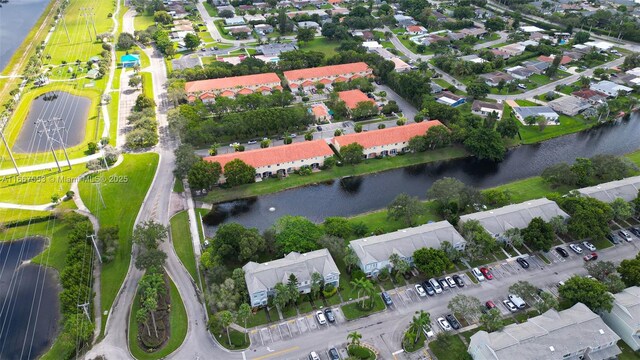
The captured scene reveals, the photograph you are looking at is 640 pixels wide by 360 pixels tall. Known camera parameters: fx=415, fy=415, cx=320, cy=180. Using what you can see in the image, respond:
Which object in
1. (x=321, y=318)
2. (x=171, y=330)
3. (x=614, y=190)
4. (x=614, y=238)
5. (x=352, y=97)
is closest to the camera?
(x=171, y=330)

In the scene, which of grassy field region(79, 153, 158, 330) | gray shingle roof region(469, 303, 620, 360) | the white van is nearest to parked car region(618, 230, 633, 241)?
gray shingle roof region(469, 303, 620, 360)

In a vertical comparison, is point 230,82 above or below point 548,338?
below

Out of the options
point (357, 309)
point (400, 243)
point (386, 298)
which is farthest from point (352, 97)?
point (357, 309)

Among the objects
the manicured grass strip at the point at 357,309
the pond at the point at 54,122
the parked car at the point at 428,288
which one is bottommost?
the pond at the point at 54,122

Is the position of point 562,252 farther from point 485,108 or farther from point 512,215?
point 485,108

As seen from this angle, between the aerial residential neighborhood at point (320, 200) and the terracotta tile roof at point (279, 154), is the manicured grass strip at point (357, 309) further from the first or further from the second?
the terracotta tile roof at point (279, 154)

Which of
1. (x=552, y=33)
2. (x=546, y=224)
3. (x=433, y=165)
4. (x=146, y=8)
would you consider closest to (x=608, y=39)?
(x=552, y=33)

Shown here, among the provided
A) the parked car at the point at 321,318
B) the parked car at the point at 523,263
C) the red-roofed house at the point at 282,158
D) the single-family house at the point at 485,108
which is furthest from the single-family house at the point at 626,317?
the single-family house at the point at 485,108
